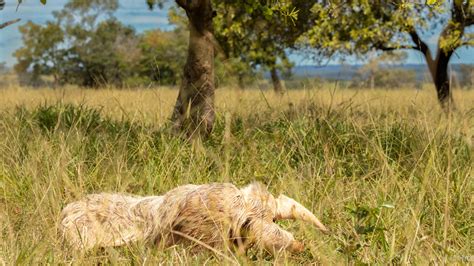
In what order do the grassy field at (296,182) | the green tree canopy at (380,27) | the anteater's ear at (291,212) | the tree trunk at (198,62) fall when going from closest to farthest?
the grassy field at (296,182) < the anteater's ear at (291,212) < the tree trunk at (198,62) < the green tree canopy at (380,27)

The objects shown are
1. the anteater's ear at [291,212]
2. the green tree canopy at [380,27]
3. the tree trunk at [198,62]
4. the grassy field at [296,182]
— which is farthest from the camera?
the green tree canopy at [380,27]

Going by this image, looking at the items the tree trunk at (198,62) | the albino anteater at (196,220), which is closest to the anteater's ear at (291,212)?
the albino anteater at (196,220)

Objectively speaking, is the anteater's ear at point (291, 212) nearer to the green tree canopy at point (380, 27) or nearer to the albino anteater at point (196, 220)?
the albino anteater at point (196, 220)

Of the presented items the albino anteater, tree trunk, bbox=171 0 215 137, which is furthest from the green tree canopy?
the albino anteater

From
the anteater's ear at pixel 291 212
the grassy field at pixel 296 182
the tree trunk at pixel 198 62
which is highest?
the tree trunk at pixel 198 62

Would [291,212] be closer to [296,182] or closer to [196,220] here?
[196,220]

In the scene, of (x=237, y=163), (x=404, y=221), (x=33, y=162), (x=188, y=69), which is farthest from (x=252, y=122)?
(x=404, y=221)

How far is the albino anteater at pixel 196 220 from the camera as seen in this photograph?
2.89 metres

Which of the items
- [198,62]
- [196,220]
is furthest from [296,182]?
[198,62]

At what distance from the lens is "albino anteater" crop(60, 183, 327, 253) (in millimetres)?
2889

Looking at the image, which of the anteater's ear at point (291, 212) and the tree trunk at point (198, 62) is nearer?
the anteater's ear at point (291, 212)

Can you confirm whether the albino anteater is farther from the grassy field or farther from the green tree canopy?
the green tree canopy

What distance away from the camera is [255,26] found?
1227 cm

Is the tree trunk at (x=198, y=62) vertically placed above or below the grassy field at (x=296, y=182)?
above
